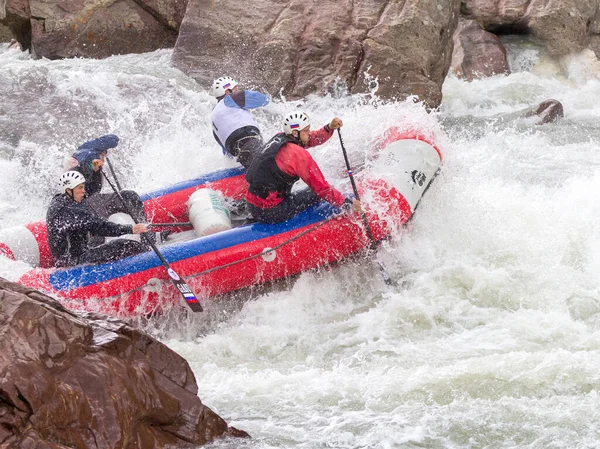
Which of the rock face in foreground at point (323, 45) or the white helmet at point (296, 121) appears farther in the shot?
the rock face in foreground at point (323, 45)

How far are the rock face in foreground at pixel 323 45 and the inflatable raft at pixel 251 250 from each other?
3.97 meters

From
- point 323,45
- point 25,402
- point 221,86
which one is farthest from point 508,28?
point 25,402

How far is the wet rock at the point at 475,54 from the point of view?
44.6ft

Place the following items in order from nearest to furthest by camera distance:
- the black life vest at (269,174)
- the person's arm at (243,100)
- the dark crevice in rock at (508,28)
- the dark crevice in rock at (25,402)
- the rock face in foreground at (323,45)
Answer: the dark crevice in rock at (25,402)
the black life vest at (269,174)
the person's arm at (243,100)
the rock face in foreground at (323,45)
the dark crevice in rock at (508,28)

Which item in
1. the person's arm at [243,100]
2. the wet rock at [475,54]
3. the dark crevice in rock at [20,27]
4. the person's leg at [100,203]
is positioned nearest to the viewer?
the person's leg at [100,203]

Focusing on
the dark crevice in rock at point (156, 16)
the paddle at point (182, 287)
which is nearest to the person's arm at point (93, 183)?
the paddle at point (182, 287)

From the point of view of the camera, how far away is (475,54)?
45.0ft

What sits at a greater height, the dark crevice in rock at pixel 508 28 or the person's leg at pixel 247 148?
the dark crevice in rock at pixel 508 28

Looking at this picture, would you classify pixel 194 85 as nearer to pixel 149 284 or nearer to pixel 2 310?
pixel 149 284

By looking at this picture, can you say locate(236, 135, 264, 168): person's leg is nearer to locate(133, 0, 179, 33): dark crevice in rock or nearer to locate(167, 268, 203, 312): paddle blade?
locate(167, 268, 203, 312): paddle blade

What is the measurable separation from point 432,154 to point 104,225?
3.06 m

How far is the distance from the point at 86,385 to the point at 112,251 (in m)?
3.16

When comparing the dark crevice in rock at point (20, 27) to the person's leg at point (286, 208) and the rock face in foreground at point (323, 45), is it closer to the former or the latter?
the rock face in foreground at point (323, 45)

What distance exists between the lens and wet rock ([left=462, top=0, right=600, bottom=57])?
13492 millimetres
